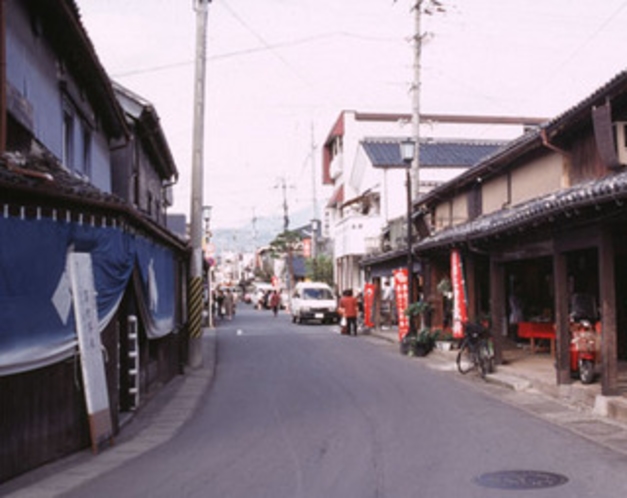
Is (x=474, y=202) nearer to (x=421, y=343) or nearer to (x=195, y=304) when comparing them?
(x=421, y=343)

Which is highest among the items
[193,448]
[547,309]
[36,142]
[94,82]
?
[94,82]

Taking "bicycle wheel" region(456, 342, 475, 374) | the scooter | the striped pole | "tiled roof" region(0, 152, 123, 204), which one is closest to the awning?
"bicycle wheel" region(456, 342, 475, 374)

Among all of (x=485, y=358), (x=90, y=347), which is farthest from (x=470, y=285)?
(x=90, y=347)

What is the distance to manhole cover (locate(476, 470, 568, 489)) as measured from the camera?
7.29 meters

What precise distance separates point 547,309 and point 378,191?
23355 mm

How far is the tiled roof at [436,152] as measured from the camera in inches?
1751

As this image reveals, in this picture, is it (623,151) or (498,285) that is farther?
(498,285)

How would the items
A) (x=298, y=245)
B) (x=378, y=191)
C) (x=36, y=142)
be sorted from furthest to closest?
(x=298, y=245), (x=378, y=191), (x=36, y=142)

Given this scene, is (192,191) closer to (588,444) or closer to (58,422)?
(58,422)

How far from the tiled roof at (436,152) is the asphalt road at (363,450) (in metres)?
29.2

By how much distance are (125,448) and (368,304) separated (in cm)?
2514

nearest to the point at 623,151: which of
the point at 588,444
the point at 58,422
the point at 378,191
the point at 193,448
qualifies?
the point at 588,444

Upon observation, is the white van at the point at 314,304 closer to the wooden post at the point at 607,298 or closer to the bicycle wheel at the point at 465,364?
the bicycle wheel at the point at 465,364

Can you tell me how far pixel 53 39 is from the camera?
12906 mm
